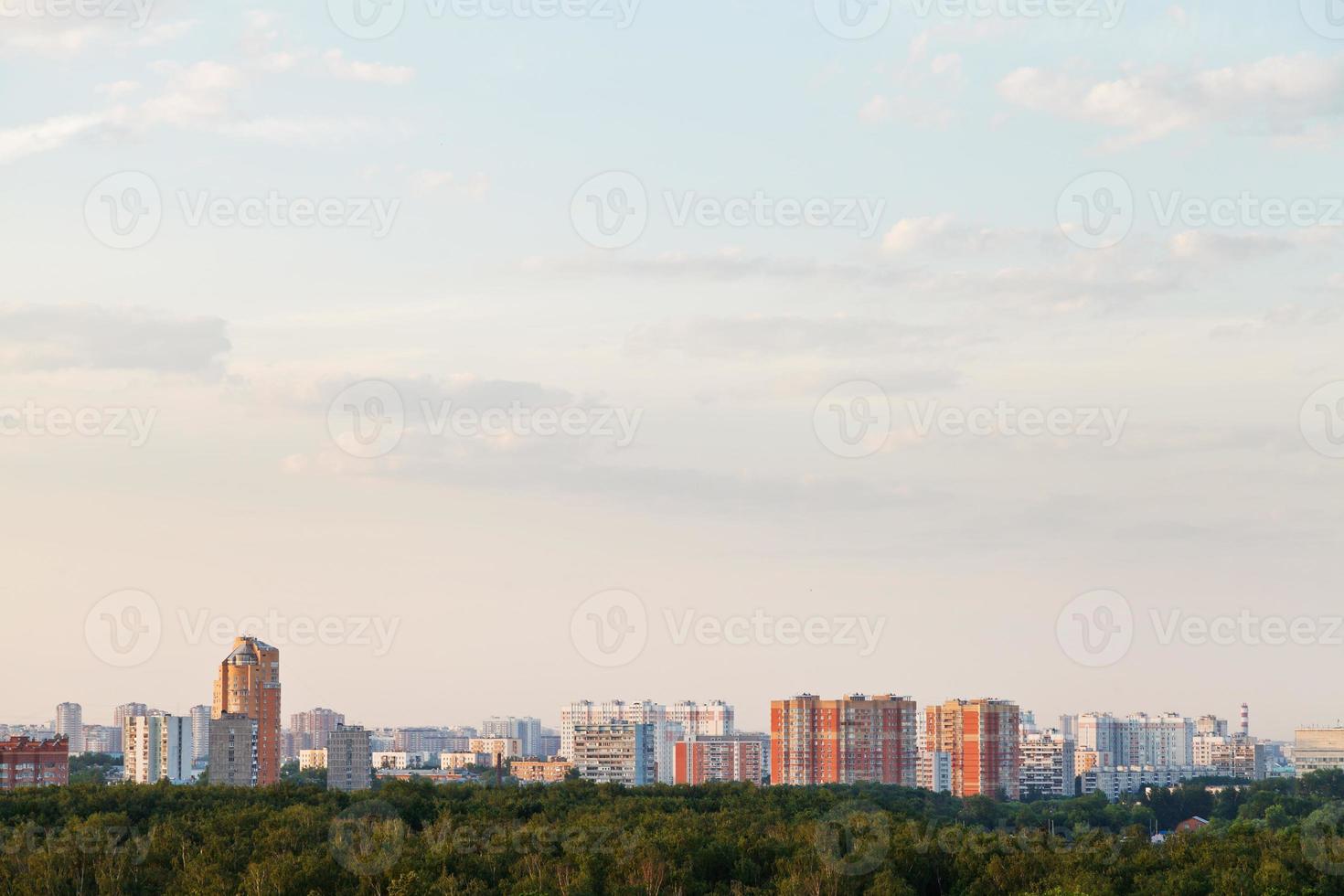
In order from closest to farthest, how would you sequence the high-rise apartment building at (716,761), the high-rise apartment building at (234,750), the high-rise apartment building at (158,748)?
the high-rise apartment building at (234,750) → the high-rise apartment building at (158,748) → the high-rise apartment building at (716,761)

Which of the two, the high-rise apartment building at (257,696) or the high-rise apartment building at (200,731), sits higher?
the high-rise apartment building at (257,696)

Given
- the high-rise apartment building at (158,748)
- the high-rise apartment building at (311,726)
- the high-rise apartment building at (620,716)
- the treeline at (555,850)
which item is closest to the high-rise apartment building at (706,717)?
the high-rise apartment building at (620,716)

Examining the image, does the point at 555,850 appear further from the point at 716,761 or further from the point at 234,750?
the point at 716,761

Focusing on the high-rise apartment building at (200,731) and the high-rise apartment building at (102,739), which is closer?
the high-rise apartment building at (200,731)

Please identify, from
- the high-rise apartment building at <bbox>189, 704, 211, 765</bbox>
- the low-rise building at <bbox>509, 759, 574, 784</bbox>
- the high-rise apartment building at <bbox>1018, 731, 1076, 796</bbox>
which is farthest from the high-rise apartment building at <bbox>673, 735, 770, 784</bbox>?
the high-rise apartment building at <bbox>189, 704, 211, 765</bbox>

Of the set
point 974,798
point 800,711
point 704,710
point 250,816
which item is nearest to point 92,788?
point 250,816

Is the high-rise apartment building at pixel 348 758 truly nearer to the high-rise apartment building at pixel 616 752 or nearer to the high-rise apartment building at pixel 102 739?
the high-rise apartment building at pixel 616 752

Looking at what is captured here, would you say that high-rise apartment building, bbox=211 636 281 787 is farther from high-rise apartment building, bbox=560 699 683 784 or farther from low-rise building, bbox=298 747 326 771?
high-rise apartment building, bbox=560 699 683 784

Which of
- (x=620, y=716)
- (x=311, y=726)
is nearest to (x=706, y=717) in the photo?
(x=620, y=716)

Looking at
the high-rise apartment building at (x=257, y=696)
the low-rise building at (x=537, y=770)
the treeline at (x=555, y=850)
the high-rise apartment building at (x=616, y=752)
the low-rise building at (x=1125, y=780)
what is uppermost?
the high-rise apartment building at (x=257, y=696)
